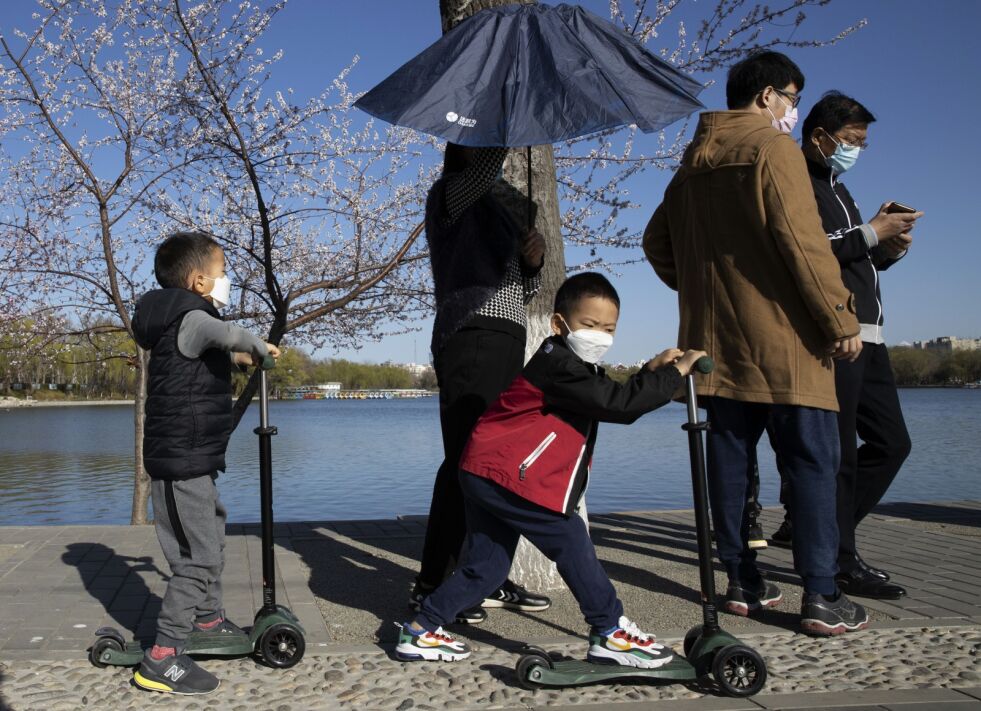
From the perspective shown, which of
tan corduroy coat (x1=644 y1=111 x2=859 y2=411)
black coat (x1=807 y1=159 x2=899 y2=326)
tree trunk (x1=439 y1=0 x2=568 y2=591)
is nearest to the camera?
tan corduroy coat (x1=644 y1=111 x2=859 y2=411)

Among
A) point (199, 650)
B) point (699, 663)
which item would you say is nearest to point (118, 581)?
point (199, 650)

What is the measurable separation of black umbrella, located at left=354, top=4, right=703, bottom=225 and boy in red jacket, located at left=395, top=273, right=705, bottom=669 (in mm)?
699

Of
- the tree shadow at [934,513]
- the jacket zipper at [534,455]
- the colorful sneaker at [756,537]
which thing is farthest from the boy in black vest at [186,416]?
the tree shadow at [934,513]

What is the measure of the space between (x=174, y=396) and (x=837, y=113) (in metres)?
3.10

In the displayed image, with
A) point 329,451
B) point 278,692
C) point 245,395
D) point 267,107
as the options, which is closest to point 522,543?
point 278,692

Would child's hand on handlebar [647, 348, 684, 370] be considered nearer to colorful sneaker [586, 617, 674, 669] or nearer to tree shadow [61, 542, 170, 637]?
colorful sneaker [586, 617, 674, 669]

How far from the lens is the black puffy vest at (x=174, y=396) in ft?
10.7

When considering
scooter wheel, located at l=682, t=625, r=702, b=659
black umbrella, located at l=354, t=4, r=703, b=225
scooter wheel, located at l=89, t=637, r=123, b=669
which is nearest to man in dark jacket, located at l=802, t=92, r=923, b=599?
black umbrella, located at l=354, t=4, r=703, b=225

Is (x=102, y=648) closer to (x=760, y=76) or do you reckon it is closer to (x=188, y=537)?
(x=188, y=537)

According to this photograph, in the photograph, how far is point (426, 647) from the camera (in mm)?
3236

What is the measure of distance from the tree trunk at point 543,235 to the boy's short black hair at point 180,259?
1544 mm

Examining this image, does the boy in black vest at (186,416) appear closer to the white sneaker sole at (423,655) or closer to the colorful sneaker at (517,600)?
the white sneaker sole at (423,655)

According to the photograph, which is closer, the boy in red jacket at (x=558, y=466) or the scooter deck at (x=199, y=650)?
the boy in red jacket at (x=558, y=466)

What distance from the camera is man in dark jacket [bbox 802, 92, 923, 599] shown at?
4012 millimetres
